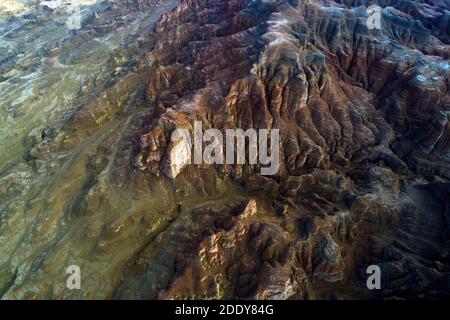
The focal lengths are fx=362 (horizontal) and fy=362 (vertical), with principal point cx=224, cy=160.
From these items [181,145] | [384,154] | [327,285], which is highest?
[181,145]

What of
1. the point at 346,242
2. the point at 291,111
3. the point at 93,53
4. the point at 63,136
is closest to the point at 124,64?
the point at 93,53

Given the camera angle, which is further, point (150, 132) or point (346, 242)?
point (150, 132)

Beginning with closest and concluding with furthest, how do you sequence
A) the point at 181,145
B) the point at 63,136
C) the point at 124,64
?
the point at 181,145 < the point at 63,136 < the point at 124,64

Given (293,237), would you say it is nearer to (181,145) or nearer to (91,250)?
(181,145)

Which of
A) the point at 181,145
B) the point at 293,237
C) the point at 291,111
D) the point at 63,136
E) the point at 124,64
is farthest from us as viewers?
the point at 124,64

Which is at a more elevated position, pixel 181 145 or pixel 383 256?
pixel 181 145

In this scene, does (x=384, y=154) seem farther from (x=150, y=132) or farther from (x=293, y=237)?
(x=150, y=132)
